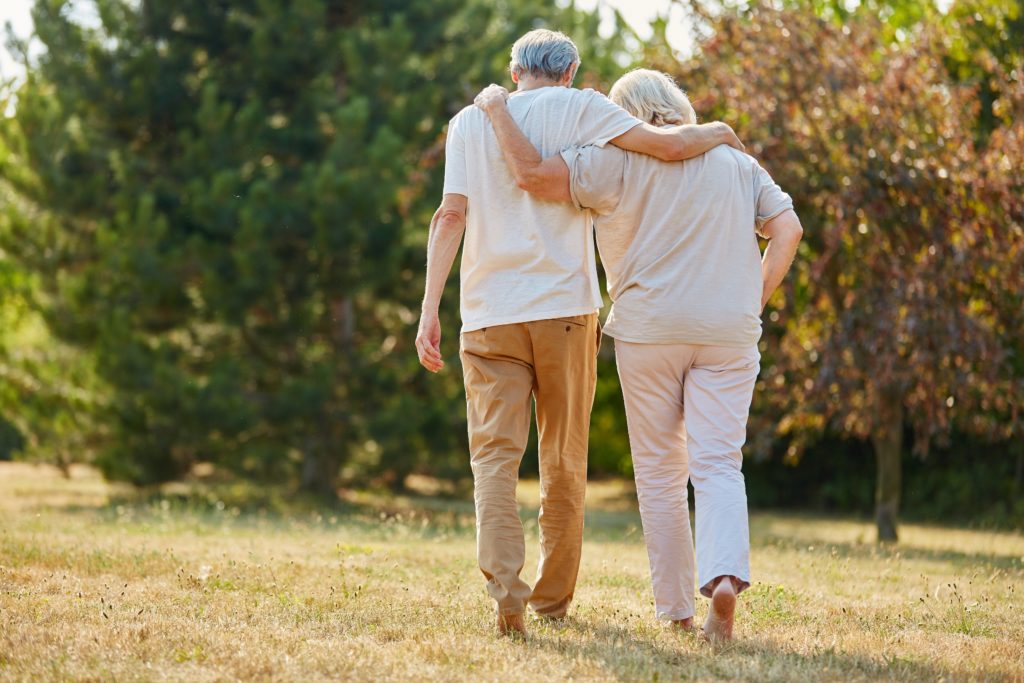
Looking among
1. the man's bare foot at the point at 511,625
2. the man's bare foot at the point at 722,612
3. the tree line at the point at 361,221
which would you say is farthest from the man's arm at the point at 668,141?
the tree line at the point at 361,221

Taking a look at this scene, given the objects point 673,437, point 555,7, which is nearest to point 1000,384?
point 673,437

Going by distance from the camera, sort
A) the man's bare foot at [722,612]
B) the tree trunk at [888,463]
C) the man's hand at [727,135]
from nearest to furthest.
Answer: the man's bare foot at [722,612], the man's hand at [727,135], the tree trunk at [888,463]

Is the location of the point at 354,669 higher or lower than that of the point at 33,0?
lower

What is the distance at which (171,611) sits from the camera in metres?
3.86

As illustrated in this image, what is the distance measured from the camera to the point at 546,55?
12.3 ft

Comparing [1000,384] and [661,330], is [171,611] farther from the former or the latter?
[1000,384]

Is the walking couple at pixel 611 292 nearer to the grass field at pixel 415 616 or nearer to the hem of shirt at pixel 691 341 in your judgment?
the hem of shirt at pixel 691 341

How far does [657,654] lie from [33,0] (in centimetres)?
950

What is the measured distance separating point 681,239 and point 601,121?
17.3 inches

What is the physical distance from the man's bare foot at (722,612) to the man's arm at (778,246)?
0.94 metres

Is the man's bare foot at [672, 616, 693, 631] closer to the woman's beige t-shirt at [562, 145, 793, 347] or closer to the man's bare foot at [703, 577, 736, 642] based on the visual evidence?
the man's bare foot at [703, 577, 736, 642]

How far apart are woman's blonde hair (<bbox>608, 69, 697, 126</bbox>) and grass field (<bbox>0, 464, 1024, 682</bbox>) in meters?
1.65

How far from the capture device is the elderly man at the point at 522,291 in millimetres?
3615

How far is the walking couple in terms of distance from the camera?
3600 mm
